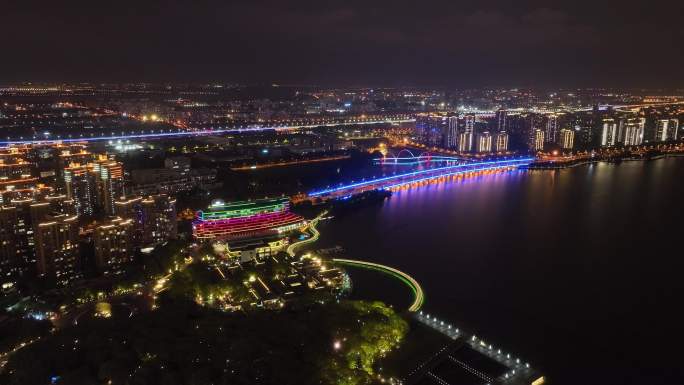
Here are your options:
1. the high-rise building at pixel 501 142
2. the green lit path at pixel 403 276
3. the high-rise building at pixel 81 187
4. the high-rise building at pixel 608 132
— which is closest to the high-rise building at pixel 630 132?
the high-rise building at pixel 608 132

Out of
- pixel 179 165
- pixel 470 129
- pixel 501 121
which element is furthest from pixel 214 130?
pixel 501 121

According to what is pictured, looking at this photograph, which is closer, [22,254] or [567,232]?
[22,254]

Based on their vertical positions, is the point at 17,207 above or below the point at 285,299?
above

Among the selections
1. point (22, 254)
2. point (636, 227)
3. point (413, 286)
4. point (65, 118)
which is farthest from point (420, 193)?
point (65, 118)

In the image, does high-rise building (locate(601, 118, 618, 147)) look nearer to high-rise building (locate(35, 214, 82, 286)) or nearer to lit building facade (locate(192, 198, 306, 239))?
lit building facade (locate(192, 198, 306, 239))

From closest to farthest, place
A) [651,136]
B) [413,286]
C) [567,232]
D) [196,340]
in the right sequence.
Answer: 1. [196,340]
2. [413,286]
3. [567,232]
4. [651,136]

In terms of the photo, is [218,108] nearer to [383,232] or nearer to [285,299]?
→ [383,232]

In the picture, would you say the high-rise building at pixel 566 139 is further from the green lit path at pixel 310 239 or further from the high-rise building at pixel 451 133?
the green lit path at pixel 310 239

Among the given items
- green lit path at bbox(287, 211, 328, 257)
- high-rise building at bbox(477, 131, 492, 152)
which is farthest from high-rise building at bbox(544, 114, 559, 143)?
green lit path at bbox(287, 211, 328, 257)
